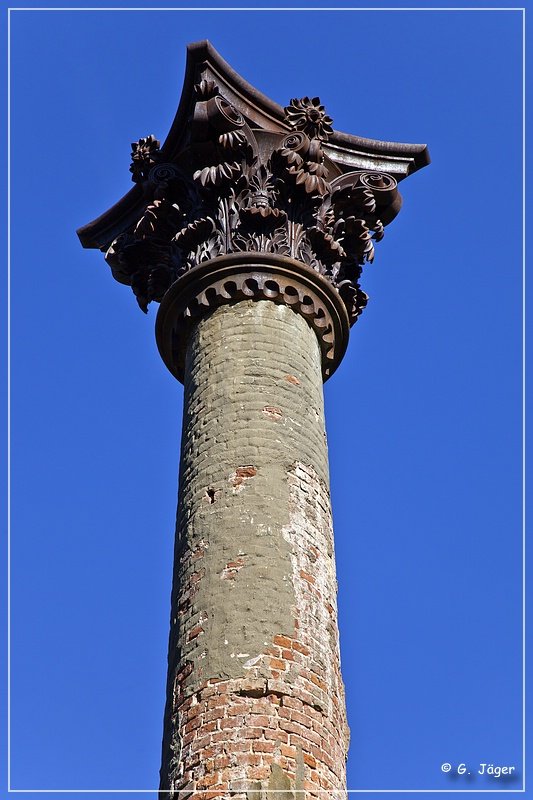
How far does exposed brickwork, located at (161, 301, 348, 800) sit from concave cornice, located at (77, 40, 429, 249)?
1813 mm

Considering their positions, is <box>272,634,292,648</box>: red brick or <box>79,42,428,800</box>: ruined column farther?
<box>272,634,292,648</box>: red brick

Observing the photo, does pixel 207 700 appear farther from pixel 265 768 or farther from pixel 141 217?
pixel 141 217

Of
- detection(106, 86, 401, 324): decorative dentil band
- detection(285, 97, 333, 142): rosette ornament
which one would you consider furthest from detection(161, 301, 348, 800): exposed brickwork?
detection(285, 97, 333, 142): rosette ornament

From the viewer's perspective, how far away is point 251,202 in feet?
32.1

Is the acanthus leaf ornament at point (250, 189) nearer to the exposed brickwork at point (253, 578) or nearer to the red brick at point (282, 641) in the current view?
the exposed brickwork at point (253, 578)

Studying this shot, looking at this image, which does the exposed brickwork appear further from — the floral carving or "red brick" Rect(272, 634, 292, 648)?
the floral carving

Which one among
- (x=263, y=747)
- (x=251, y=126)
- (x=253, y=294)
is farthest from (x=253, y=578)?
(x=251, y=126)

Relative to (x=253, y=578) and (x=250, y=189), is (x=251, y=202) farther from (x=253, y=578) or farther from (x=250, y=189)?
(x=253, y=578)

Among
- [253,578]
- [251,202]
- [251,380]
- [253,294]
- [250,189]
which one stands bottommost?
[253,578]

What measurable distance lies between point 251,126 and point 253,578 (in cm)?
424

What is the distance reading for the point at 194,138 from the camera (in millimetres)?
10078

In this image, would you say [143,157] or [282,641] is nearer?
[282,641]

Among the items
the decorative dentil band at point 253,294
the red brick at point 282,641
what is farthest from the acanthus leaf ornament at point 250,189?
the red brick at point 282,641

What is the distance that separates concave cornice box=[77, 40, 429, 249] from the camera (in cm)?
1020
